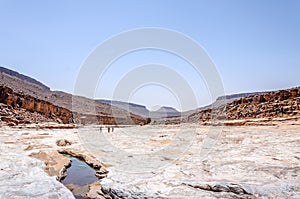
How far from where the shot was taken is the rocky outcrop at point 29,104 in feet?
107

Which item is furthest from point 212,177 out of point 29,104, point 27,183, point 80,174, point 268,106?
point 29,104

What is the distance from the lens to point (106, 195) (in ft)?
18.2

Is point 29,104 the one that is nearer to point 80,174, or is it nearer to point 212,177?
point 80,174

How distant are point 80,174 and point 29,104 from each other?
3295 cm

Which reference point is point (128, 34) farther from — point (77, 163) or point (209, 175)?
point (209, 175)

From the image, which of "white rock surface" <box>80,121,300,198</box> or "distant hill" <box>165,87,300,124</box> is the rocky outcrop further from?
"distant hill" <box>165,87,300,124</box>

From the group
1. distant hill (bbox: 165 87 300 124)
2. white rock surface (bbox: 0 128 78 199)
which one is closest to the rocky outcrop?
white rock surface (bbox: 0 128 78 199)

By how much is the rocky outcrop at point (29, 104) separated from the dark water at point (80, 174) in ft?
74.3

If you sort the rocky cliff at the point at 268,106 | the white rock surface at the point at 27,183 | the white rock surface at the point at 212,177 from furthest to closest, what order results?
the rocky cliff at the point at 268,106 < the white rock surface at the point at 27,183 < the white rock surface at the point at 212,177

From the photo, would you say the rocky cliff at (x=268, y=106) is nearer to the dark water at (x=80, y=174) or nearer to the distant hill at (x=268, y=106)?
the distant hill at (x=268, y=106)

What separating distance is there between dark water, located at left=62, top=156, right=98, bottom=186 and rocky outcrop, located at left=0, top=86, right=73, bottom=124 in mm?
22646

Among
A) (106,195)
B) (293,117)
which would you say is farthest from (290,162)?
(293,117)

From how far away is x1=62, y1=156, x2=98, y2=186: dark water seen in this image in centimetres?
767

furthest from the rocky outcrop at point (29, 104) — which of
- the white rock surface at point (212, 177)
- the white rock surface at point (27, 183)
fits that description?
the white rock surface at point (212, 177)
